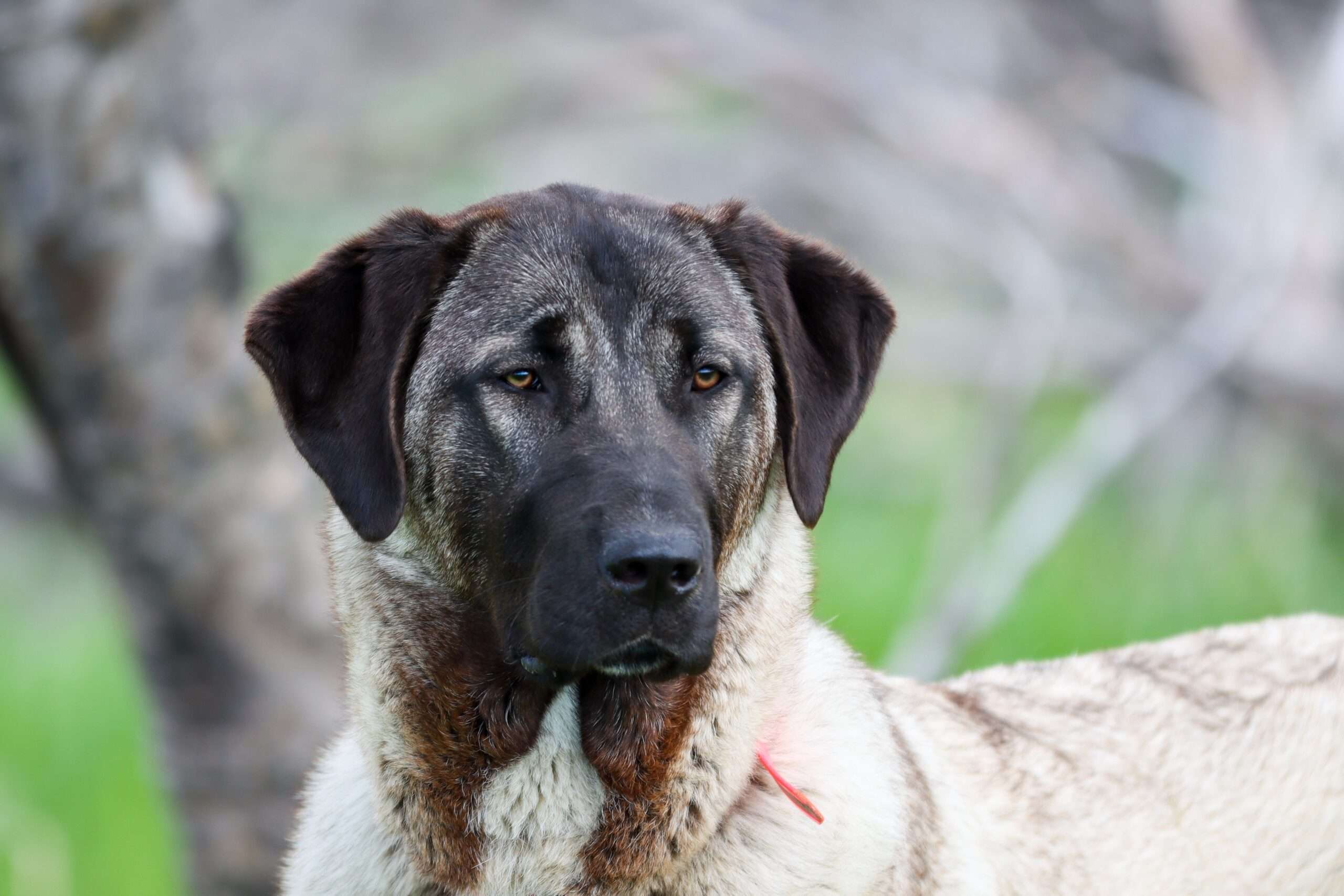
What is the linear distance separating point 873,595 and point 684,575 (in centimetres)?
672

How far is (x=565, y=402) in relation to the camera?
140 inches

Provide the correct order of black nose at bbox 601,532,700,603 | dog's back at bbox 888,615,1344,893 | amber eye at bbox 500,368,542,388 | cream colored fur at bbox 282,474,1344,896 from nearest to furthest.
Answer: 1. black nose at bbox 601,532,700,603
2. cream colored fur at bbox 282,474,1344,896
3. amber eye at bbox 500,368,542,388
4. dog's back at bbox 888,615,1344,893

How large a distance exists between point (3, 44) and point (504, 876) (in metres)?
3.87

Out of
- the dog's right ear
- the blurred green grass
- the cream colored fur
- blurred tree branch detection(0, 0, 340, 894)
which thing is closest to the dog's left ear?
the cream colored fur

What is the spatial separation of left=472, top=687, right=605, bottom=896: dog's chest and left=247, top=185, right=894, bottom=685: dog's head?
0.64ft

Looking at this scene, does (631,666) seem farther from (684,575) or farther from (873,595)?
(873,595)

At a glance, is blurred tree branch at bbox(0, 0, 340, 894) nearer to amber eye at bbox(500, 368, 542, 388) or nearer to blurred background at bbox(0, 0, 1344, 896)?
blurred background at bbox(0, 0, 1344, 896)

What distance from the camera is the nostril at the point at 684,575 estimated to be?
3.21 m

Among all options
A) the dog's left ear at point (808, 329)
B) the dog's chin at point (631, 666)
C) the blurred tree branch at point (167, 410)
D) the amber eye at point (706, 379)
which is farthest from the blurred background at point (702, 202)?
the dog's chin at point (631, 666)

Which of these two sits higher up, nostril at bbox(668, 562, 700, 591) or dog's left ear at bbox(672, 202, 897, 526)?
dog's left ear at bbox(672, 202, 897, 526)

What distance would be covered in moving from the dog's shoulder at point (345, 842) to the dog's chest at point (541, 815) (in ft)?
0.61

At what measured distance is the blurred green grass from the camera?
7.66m

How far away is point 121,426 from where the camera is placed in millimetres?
6008

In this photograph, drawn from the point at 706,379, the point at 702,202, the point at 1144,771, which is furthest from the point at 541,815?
the point at 702,202
